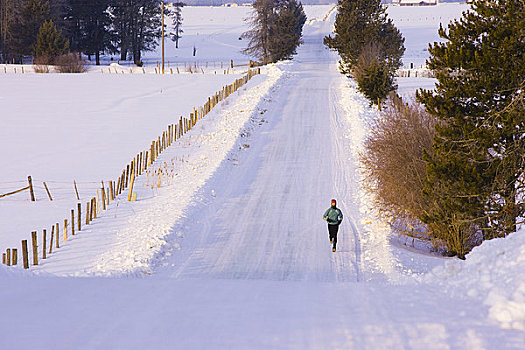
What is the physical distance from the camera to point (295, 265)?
1360cm

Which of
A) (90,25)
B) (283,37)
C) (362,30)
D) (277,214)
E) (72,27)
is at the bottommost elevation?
(277,214)

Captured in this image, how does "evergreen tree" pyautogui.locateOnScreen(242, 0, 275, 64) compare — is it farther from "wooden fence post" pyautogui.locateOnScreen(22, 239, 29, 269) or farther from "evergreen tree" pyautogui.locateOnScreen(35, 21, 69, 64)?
"wooden fence post" pyautogui.locateOnScreen(22, 239, 29, 269)

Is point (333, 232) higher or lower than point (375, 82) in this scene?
lower

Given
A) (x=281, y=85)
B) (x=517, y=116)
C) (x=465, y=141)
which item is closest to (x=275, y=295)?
(x=465, y=141)

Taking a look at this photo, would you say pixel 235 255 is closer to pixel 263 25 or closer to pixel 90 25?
pixel 263 25

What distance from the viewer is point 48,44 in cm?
6731

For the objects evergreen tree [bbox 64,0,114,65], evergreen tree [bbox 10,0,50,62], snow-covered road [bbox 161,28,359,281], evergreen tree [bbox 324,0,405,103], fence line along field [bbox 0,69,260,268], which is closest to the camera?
snow-covered road [bbox 161,28,359,281]

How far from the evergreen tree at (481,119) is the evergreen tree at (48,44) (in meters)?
61.9

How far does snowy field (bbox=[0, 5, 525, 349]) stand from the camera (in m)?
7.77

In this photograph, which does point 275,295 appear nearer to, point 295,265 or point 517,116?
point 295,265

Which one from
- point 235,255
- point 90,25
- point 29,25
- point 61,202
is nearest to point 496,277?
point 235,255

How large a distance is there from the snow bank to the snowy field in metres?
0.03

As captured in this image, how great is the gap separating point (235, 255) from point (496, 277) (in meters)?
6.83

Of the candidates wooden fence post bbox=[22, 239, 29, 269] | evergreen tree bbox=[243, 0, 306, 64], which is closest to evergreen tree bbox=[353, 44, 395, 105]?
wooden fence post bbox=[22, 239, 29, 269]
